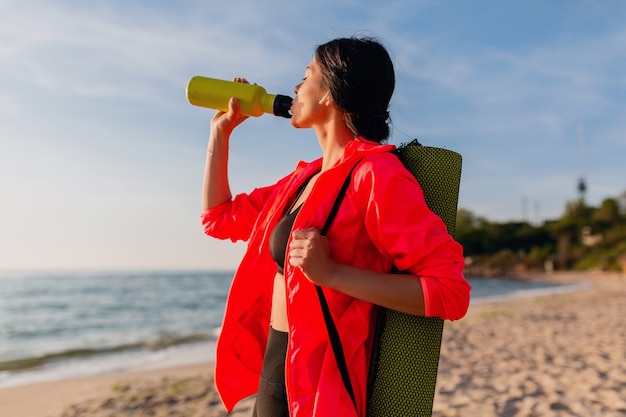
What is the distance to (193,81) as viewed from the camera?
1971 millimetres

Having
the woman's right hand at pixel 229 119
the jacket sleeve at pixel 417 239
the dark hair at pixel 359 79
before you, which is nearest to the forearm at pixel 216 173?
the woman's right hand at pixel 229 119

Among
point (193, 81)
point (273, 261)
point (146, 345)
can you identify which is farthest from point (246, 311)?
→ point (146, 345)

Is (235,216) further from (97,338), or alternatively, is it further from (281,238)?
(97,338)

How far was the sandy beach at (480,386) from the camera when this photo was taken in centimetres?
435

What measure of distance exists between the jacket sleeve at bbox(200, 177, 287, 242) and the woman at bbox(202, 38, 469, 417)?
0.57ft

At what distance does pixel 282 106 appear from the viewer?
185cm

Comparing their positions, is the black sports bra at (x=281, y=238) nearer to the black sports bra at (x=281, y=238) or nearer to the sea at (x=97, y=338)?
the black sports bra at (x=281, y=238)

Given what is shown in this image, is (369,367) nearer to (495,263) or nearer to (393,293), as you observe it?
(393,293)

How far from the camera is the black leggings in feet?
5.18

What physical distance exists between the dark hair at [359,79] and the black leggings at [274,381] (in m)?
0.70

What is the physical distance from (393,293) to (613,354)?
637 cm

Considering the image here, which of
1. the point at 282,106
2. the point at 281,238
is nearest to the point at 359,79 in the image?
the point at 282,106

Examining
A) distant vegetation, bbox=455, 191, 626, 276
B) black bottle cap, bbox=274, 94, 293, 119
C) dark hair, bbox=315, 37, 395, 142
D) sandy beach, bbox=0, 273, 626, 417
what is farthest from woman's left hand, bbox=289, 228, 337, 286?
distant vegetation, bbox=455, 191, 626, 276

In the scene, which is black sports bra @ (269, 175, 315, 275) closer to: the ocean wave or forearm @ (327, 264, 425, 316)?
forearm @ (327, 264, 425, 316)
